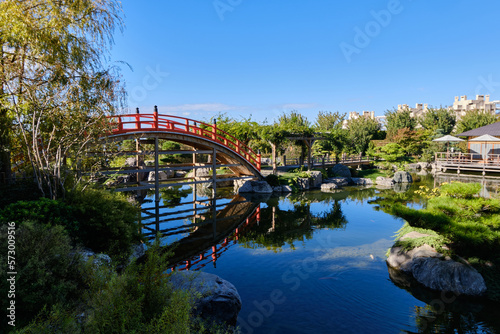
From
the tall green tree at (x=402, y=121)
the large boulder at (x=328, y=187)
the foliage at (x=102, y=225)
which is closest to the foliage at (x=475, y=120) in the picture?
the tall green tree at (x=402, y=121)

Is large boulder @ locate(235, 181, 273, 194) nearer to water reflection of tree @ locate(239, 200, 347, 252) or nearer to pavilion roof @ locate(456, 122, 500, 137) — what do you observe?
water reflection of tree @ locate(239, 200, 347, 252)

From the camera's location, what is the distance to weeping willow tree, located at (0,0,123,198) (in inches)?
332

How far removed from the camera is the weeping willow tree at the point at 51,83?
8.44m

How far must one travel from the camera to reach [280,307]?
7.13 meters

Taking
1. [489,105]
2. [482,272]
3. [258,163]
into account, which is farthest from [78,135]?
[489,105]

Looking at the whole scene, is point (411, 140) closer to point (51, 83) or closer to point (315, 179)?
point (315, 179)

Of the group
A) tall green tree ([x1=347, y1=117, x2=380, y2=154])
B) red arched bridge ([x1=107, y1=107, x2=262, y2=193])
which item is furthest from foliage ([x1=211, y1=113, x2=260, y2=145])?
tall green tree ([x1=347, y1=117, x2=380, y2=154])

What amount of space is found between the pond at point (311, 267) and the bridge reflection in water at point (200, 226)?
0.04 meters

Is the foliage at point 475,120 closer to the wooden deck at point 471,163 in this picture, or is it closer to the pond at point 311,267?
the wooden deck at point 471,163

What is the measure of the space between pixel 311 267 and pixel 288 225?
472 centimetres

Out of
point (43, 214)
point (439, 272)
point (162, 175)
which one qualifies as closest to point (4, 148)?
point (43, 214)

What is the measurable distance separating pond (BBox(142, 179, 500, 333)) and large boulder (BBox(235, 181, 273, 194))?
395 cm

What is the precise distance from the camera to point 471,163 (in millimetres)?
A: 29781

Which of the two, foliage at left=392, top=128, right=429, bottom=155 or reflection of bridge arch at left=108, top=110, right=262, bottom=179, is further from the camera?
foliage at left=392, top=128, right=429, bottom=155
